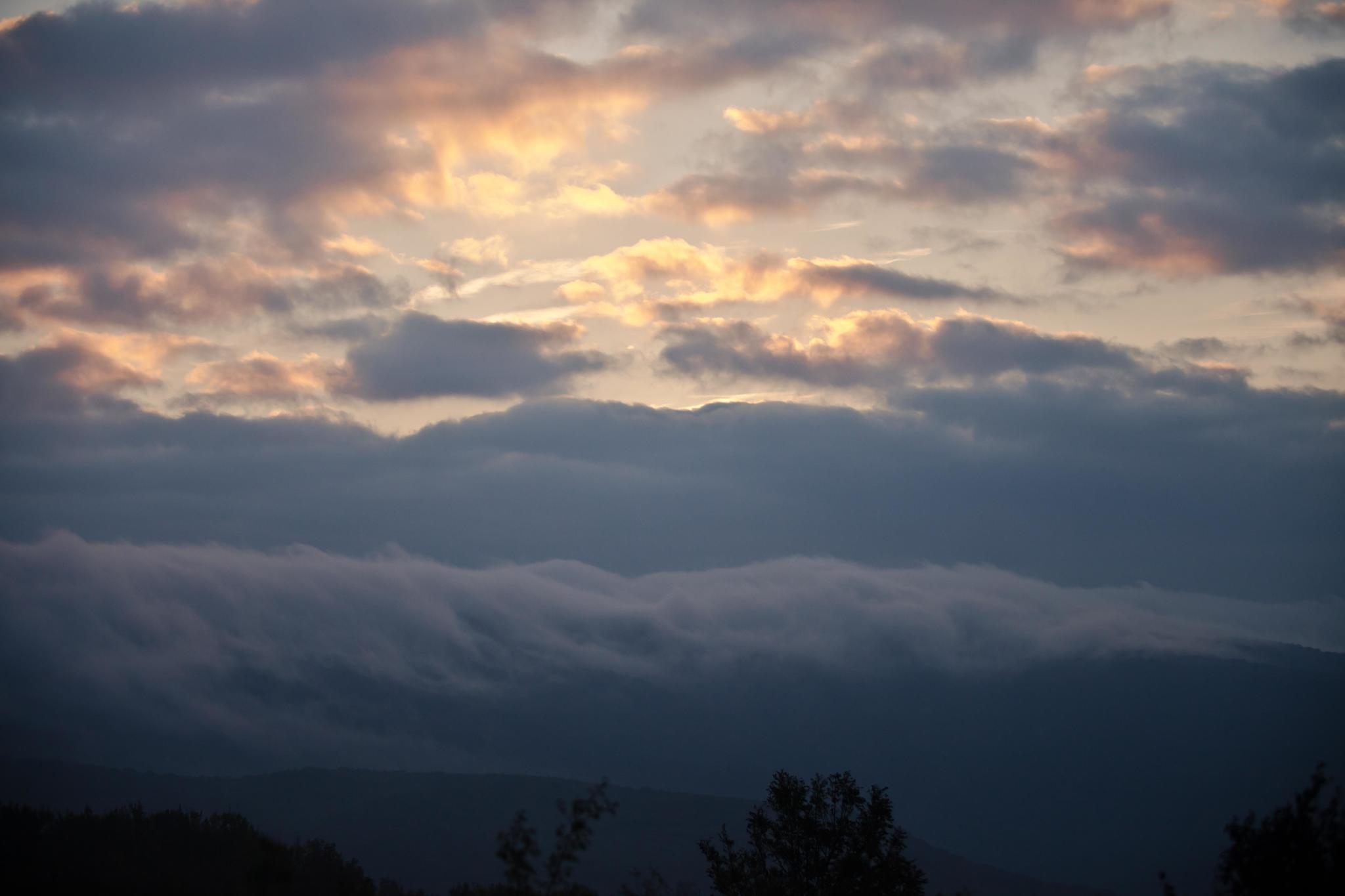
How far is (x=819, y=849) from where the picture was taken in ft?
168

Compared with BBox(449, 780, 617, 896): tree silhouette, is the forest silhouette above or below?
below

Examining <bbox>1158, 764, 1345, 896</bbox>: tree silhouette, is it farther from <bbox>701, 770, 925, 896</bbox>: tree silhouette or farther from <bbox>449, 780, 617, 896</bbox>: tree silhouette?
<bbox>701, 770, 925, 896</bbox>: tree silhouette

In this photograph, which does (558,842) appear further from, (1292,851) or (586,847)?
(1292,851)

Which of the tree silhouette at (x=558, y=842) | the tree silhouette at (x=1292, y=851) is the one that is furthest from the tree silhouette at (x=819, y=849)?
the tree silhouette at (x=558, y=842)

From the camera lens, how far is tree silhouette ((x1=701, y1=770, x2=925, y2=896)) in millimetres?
48531

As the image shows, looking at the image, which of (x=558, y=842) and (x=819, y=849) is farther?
(x=819, y=849)

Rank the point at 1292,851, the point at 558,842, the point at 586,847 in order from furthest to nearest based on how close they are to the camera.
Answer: the point at 1292,851
the point at 586,847
the point at 558,842

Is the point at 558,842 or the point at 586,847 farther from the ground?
the point at 558,842

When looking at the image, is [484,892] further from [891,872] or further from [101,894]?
[101,894]

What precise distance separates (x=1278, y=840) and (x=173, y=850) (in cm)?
8987

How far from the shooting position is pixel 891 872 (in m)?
47.9

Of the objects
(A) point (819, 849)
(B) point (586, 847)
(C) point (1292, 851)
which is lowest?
(A) point (819, 849)

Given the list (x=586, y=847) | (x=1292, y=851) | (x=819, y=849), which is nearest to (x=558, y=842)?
(x=586, y=847)

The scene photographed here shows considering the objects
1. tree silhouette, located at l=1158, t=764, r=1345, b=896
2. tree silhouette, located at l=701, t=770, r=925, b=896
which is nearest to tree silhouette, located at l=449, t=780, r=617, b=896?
tree silhouette, located at l=1158, t=764, r=1345, b=896
